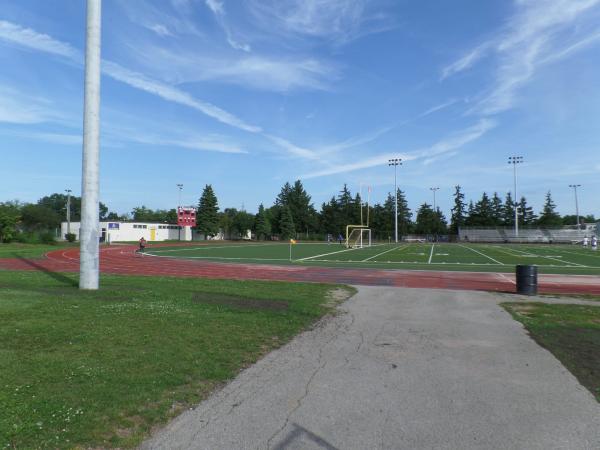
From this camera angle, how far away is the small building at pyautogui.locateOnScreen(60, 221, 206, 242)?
74.2 meters

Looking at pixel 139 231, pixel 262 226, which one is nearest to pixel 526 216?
pixel 262 226

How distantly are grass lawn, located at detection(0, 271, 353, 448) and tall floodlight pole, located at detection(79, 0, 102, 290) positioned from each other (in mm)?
951

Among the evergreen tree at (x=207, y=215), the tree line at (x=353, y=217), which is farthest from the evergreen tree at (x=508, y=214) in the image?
the evergreen tree at (x=207, y=215)

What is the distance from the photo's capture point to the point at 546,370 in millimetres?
5961

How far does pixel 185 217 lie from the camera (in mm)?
82188

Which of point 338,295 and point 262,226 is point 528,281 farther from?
point 262,226

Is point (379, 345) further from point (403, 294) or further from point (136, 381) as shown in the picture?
point (403, 294)

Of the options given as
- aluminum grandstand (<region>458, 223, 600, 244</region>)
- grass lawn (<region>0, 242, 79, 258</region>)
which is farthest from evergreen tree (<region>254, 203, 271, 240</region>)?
grass lawn (<region>0, 242, 79, 258</region>)

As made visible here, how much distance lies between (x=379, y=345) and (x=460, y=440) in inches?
138

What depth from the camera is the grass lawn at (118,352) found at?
390 cm

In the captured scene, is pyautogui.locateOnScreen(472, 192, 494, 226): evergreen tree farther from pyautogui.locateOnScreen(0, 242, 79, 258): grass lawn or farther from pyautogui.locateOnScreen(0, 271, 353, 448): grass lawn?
pyautogui.locateOnScreen(0, 271, 353, 448): grass lawn

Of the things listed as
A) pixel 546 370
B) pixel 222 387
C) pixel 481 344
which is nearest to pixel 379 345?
pixel 481 344

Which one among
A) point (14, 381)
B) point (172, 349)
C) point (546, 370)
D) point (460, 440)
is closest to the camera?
point (460, 440)

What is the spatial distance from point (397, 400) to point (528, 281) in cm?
1135
